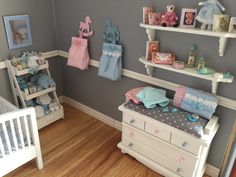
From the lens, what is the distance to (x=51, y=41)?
267cm

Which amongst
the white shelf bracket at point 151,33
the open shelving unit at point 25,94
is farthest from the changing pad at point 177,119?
the open shelving unit at point 25,94

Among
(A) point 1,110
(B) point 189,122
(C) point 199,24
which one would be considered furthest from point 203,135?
(A) point 1,110

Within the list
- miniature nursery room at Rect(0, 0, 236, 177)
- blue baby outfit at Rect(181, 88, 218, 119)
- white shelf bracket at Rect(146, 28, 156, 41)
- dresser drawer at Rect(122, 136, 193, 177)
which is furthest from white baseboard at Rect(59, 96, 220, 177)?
white shelf bracket at Rect(146, 28, 156, 41)

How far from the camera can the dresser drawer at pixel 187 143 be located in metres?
1.62

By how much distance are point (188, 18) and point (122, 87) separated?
100 cm

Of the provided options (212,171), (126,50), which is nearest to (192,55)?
(126,50)

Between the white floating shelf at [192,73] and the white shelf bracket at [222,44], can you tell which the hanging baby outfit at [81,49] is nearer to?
the white floating shelf at [192,73]

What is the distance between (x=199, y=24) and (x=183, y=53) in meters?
0.26

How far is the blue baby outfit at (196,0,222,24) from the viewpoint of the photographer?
1.49m

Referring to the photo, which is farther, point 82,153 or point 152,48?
point 82,153

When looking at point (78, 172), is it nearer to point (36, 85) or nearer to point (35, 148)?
point (35, 148)

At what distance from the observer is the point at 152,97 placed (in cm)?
186

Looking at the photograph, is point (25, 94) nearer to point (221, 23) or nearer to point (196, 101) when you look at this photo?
point (196, 101)

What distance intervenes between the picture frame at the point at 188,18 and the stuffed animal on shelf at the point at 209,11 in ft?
0.19
